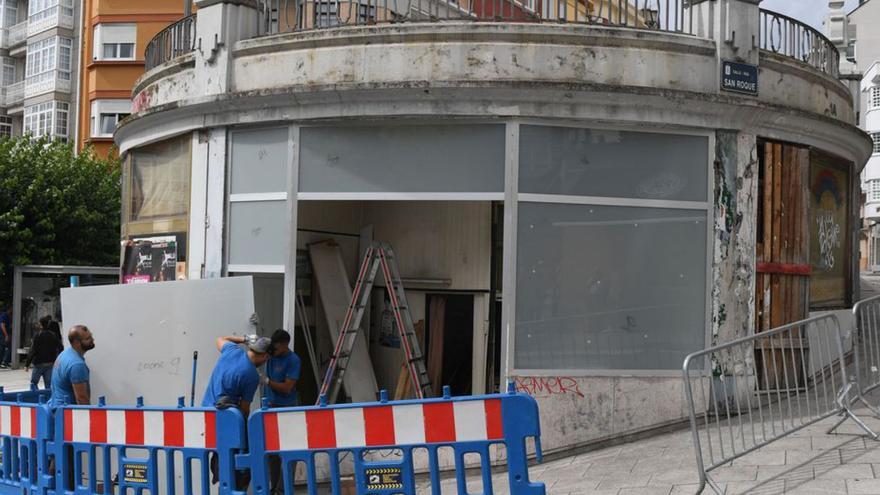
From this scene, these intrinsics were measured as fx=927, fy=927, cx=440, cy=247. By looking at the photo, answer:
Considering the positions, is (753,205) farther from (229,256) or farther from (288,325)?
(229,256)

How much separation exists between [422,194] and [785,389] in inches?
146

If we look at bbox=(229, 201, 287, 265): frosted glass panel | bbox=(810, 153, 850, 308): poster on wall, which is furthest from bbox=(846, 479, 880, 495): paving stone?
bbox=(229, 201, 287, 265): frosted glass panel

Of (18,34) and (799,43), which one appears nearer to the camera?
(799,43)

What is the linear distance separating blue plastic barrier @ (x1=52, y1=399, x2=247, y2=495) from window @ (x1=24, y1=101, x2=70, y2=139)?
30.2m

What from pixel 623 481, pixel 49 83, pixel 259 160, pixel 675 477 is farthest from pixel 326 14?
pixel 49 83

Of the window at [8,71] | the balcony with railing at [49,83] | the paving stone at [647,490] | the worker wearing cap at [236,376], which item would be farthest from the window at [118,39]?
the paving stone at [647,490]

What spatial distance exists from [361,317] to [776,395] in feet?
13.7

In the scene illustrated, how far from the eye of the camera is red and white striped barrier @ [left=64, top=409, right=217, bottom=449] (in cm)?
631

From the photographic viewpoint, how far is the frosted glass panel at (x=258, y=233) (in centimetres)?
937

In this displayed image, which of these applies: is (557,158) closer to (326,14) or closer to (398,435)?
(326,14)

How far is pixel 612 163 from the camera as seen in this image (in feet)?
29.2

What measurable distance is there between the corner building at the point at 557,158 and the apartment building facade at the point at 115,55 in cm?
2388

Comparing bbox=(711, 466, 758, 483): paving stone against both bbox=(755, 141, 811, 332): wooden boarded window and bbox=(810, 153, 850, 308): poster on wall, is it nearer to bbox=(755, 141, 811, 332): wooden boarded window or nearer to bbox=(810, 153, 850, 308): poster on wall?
bbox=(755, 141, 811, 332): wooden boarded window

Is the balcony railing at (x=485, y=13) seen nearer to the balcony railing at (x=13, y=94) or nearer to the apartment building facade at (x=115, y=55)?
the apartment building facade at (x=115, y=55)
